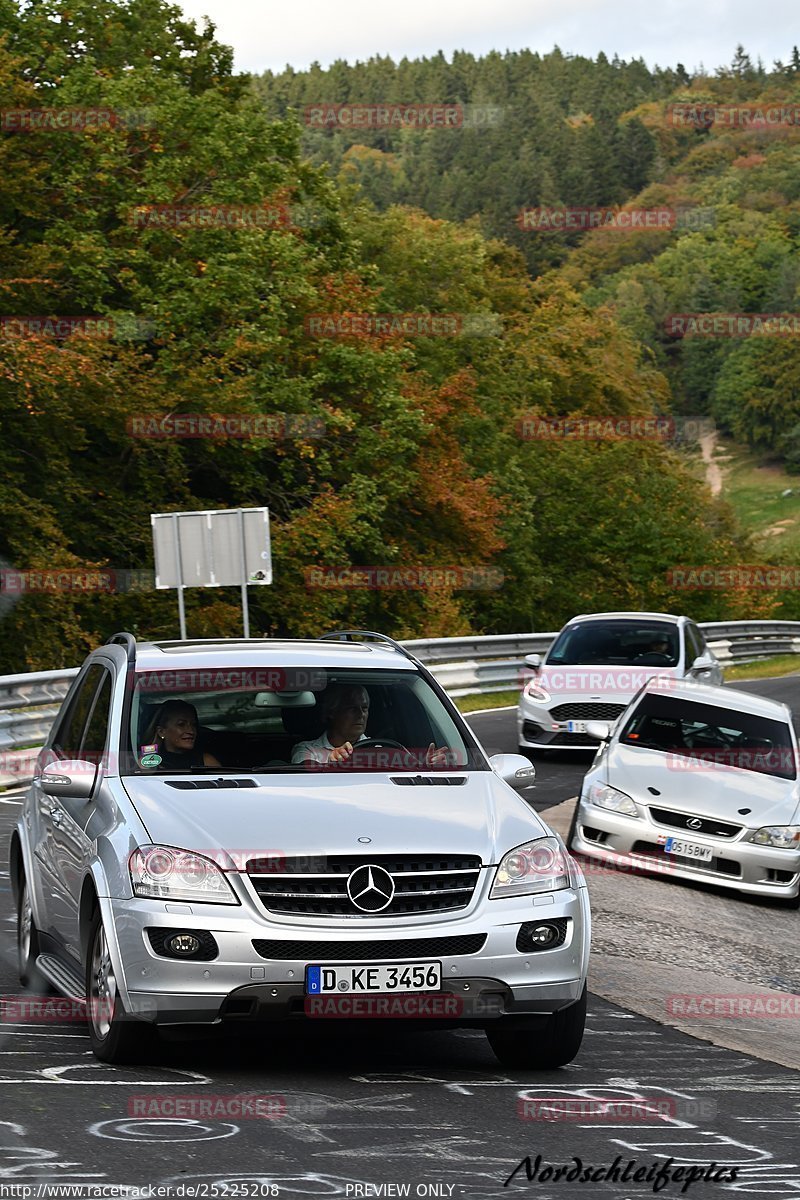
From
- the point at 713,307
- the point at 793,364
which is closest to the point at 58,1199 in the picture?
the point at 793,364

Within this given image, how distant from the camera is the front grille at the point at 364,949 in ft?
20.1

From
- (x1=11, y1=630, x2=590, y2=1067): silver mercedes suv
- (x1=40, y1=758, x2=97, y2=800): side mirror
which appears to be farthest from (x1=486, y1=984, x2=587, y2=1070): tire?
(x1=40, y1=758, x2=97, y2=800): side mirror

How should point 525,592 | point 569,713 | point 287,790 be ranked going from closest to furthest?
point 287,790 < point 569,713 < point 525,592

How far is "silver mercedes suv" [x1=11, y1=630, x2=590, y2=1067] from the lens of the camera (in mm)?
6156

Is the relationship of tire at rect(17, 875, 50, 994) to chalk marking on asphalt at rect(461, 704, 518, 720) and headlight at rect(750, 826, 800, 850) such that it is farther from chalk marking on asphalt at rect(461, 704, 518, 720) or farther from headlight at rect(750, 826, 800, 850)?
chalk marking on asphalt at rect(461, 704, 518, 720)

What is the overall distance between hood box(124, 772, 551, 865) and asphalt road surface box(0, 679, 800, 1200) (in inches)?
25.4

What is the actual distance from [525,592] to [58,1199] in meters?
48.1

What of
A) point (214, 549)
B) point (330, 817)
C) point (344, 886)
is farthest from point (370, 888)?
point (214, 549)

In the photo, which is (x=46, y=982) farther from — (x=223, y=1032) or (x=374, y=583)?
(x=374, y=583)

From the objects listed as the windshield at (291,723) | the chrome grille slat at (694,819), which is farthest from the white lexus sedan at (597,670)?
the windshield at (291,723)

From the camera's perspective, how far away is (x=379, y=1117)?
5.74 m

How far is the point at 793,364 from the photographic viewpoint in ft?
534

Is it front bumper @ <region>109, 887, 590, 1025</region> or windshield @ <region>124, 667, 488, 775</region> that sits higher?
windshield @ <region>124, 667, 488, 775</region>

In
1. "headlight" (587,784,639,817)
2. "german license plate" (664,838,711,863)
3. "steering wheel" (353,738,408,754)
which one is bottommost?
"german license plate" (664,838,711,863)
